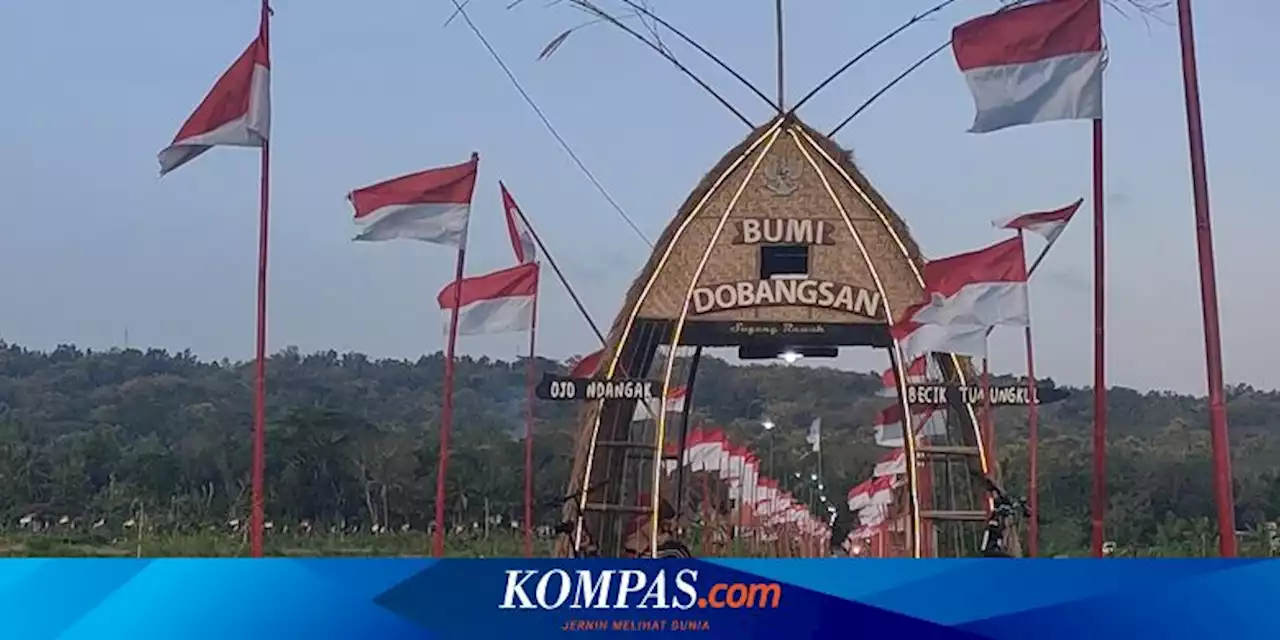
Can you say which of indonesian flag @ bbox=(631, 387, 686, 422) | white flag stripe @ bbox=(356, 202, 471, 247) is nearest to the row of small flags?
indonesian flag @ bbox=(631, 387, 686, 422)

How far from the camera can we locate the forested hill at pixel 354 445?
39.2 feet

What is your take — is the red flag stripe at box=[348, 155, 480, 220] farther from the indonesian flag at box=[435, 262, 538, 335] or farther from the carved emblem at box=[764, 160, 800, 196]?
the carved emblem at box=[764, 160, 800, 196]

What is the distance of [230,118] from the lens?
7.69 metres

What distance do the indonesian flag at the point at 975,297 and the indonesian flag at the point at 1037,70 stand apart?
6.99 ft

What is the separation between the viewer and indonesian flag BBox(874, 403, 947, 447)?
1038 cm

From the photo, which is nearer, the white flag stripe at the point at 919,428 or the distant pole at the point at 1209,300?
the distant pole at the point at 1209,300

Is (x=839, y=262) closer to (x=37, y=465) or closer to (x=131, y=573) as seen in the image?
(x=131, y=573)

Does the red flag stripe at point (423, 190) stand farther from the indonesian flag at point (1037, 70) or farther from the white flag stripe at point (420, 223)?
the indonesian flag at point (1037, 70)

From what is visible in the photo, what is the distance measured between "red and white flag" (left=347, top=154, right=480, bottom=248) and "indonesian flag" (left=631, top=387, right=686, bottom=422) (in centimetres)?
195

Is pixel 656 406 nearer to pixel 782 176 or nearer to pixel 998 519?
pixel 782 176

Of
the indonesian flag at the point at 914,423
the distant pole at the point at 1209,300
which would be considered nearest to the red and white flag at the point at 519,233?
the indonesian flag at the point at 914,423

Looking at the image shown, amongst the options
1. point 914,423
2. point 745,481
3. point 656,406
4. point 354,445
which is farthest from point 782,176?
point 745,481

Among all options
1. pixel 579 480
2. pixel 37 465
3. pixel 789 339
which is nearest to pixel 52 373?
pixel 37 465

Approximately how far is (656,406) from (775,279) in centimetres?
125
